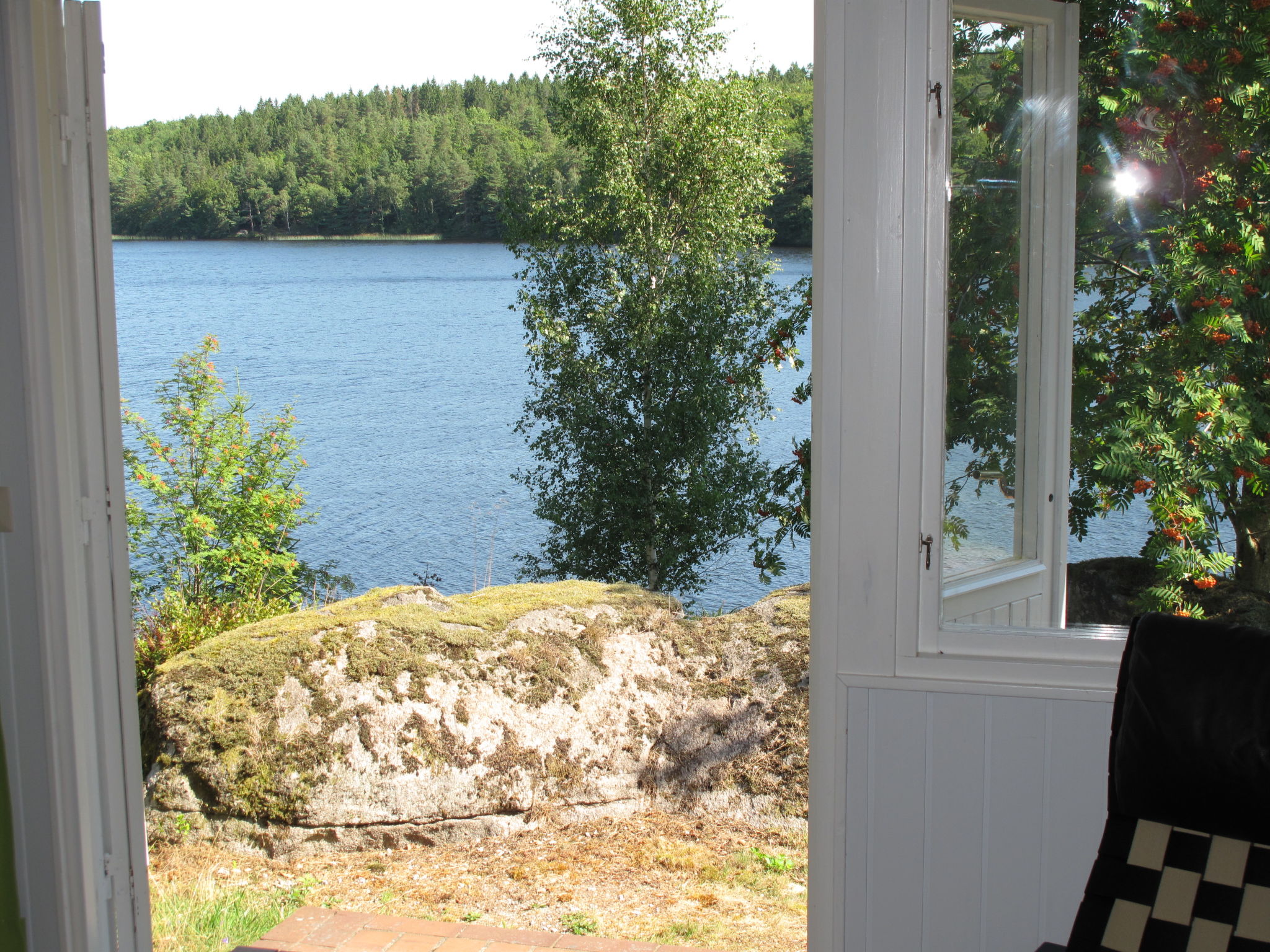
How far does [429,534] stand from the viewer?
1488 cm

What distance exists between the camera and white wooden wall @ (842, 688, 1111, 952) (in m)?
1.60

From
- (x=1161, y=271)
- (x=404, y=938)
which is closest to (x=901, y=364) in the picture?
(x=1161, y=271)

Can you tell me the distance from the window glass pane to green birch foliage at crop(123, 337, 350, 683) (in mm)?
4660

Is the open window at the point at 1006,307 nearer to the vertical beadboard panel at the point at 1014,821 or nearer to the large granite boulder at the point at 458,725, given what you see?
the vertical beadboard panel at the point at 1014,821

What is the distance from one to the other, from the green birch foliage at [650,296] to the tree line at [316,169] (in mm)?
7451

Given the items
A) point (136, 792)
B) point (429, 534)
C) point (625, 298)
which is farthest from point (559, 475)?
point (136, 792)

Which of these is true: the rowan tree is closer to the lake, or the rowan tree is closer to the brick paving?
the brick paving

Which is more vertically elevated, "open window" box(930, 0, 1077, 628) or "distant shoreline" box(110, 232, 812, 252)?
"distant shoreline" box(110, 232, 812, 252)

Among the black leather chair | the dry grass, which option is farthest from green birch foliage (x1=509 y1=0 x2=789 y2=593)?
the black leather chair

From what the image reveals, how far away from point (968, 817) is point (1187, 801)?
1.45 ft

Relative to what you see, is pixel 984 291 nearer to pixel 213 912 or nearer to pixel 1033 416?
pixel 1033 416

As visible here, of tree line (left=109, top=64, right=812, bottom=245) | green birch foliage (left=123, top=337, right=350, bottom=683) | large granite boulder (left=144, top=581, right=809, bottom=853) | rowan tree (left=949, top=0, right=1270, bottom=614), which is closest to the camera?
rowan tree (left=949, top=0, right=1270, bottom=614)

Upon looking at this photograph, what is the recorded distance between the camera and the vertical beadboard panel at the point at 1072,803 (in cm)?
159

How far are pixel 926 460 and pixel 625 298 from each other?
7.50 metres
